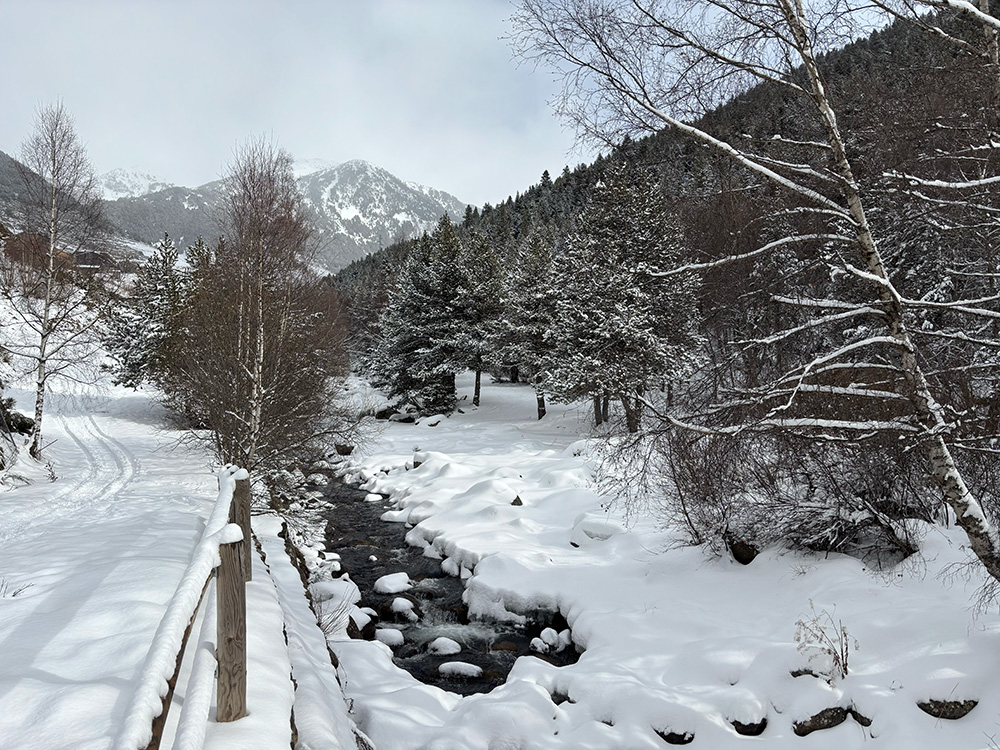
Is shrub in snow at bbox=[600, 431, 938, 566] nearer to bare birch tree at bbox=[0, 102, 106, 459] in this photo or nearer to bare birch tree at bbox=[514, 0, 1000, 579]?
bare birch tree at bbox=[514, 0, 1000, 579]

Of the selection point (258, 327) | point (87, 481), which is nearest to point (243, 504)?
point (258, 327)

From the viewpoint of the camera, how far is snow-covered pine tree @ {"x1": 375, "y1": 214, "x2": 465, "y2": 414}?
28.5m

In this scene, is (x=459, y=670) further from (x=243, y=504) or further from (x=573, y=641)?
(x=243, y=504)

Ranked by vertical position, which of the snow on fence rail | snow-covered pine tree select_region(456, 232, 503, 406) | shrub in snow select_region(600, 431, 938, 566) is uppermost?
snow-covered pine tree select_region(456, 232, 503, 406)

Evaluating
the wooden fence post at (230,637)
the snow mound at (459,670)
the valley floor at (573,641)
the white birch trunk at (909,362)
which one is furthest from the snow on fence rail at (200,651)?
the snow mound at (459,670)

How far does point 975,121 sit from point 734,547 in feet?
20.8

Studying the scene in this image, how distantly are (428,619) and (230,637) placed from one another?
7.00 meters

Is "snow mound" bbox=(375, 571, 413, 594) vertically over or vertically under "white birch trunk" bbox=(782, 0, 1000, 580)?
under

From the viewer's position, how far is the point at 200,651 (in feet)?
8.29

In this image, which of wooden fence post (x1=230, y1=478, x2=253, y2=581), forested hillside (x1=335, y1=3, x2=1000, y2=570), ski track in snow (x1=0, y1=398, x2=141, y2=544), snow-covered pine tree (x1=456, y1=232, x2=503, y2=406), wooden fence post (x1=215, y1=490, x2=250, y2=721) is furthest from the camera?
snow-covered pine tree (x1=456, y1=232, x2=503, y2=406)

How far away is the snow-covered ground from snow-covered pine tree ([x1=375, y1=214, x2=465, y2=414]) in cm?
1880

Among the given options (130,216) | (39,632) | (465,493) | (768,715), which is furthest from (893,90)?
(130,216)

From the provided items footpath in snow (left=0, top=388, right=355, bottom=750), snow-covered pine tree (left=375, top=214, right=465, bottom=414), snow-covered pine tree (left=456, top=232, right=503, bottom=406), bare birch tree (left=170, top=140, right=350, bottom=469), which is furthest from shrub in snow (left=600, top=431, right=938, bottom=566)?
snow-covered pine tree (left=375, top=214, right=465, bottom=414)

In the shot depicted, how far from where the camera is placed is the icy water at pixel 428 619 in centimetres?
755
